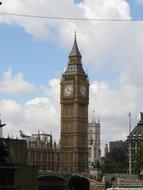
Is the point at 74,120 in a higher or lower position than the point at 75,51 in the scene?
lower

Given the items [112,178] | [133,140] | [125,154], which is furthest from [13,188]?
[125,154]

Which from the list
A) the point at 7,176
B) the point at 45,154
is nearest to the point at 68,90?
the point at 45,154

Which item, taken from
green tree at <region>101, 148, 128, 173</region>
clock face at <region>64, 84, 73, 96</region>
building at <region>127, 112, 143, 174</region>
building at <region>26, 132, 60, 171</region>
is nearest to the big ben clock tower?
clock face at <region>64, 84, 73, 96</region>

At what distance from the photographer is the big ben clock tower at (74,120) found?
156 meters

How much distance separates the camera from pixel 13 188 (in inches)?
681

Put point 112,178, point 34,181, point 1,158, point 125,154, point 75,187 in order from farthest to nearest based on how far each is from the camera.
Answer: point 125,154, point 112,178, point 75,187, point 34,181, point 1,158

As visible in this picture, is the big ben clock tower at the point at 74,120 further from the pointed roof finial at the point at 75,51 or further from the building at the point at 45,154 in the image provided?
the pointed roof finial at the point at 75,51

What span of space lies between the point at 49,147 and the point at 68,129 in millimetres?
8399

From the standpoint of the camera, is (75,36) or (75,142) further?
(75,36)

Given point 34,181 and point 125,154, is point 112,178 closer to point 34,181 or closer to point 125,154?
point 125,154

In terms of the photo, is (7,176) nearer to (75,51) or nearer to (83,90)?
(83,90)

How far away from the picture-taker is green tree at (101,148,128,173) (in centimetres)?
14002

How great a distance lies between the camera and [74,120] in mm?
157000

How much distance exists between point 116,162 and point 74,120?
591 inches
